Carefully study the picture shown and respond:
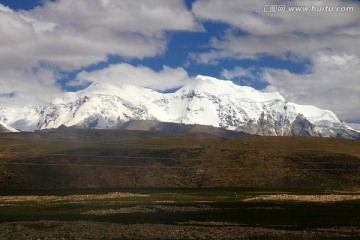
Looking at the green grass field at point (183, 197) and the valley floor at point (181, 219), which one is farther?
the green grass field at point (183, 197)

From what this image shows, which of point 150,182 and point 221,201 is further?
point 150,182

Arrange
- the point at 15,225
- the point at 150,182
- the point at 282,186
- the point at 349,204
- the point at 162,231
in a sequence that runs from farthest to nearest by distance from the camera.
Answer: the point at 150,182 < the point at 282,186 < the point at 349,204 < the point at 15,225 < the point at 162,231

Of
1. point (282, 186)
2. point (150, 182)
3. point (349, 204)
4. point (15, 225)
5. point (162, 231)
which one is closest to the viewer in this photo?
point (162, 231)

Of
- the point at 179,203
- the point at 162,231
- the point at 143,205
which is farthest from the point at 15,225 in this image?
the point at 179,203

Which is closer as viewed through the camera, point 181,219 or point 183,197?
point 181,219

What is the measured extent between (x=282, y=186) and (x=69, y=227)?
9755 centimetres

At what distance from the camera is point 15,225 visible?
76.1m

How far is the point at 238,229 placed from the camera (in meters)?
70.2

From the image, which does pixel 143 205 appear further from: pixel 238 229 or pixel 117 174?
pixel 117 174

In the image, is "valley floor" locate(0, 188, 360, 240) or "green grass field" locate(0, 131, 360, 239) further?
"green grass field" locate(0, 131, 360, 239)

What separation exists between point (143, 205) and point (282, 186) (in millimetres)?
68106

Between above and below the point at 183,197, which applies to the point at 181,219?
above

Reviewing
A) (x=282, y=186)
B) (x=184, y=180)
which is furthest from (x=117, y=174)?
(x=282, y=186)

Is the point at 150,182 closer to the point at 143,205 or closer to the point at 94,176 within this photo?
the point at 94,176
